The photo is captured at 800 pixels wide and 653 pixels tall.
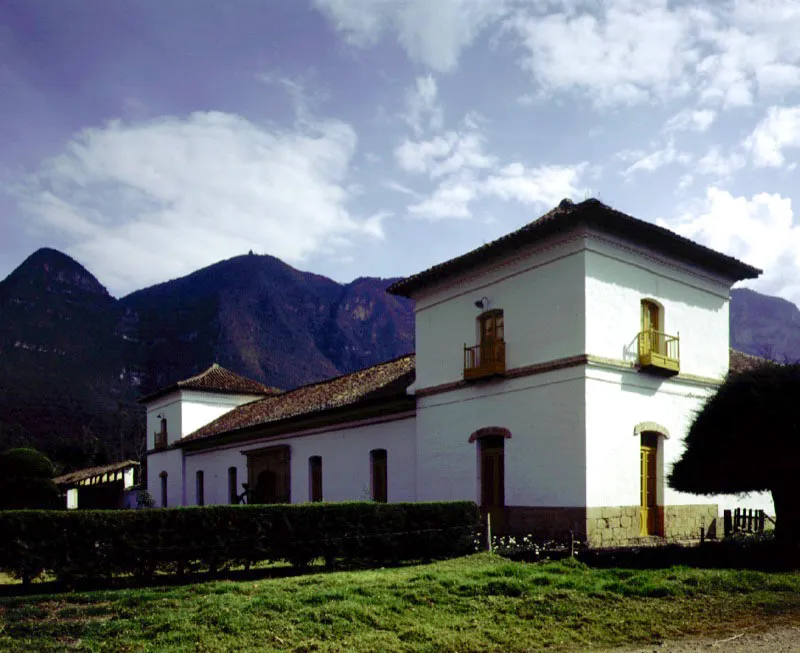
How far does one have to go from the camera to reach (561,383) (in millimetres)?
15258

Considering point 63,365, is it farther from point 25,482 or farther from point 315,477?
point 315,477

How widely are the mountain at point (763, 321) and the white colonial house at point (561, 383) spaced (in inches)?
3900

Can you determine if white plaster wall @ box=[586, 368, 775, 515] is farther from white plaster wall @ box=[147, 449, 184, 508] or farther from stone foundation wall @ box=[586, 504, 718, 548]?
white plaster wall @ box=[147, 449, 184, 508]

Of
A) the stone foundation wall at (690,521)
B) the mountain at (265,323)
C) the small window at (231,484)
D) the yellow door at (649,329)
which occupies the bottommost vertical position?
the small window at (231,484)

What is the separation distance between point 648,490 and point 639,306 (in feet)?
13.8

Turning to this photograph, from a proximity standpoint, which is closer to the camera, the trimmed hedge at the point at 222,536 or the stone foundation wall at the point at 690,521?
the trimmed hedge at the point at 222,536

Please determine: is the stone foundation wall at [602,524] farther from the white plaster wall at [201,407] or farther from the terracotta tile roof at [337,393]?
the white plaster wall at [201,407]

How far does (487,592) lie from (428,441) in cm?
961

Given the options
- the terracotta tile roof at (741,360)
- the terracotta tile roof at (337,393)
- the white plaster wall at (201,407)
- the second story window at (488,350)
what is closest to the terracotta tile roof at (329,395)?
the terracotta tile roof at (337,393)

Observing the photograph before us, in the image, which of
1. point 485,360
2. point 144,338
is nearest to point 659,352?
point 485,360

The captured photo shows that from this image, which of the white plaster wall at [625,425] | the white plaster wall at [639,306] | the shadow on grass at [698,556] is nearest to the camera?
the shadow on grass at [698,556]

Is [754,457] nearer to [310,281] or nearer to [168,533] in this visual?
[168,533]

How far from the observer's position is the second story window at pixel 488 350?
16.9 m

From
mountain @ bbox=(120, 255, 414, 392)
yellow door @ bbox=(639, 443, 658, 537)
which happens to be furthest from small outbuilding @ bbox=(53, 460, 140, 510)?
mountain @ bbox=(120, 255, 414, 392)
